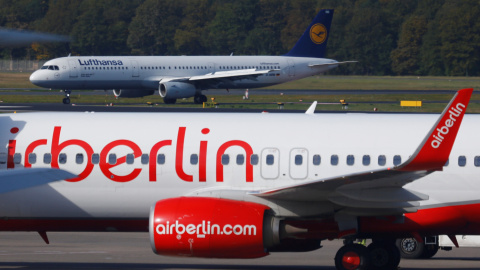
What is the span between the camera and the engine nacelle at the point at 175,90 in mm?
66475

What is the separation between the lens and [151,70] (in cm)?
7162

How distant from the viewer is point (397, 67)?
135375 mm

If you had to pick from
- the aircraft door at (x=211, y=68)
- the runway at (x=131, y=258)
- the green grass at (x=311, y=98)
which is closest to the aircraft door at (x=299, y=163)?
the runway at (x=131, y=258)

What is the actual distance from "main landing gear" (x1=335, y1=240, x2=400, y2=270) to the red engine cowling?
1.79m

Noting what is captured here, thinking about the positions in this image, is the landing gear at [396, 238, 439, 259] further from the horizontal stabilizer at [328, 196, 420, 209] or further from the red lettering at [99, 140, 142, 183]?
the red lettering at [99, 140, 142, 183]

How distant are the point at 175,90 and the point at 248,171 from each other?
50735 mm

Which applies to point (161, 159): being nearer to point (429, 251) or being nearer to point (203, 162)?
point (203, 162)

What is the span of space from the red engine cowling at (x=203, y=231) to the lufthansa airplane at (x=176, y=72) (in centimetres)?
5156

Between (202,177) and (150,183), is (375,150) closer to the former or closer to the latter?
(202,177)

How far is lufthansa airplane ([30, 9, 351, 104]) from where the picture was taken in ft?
227

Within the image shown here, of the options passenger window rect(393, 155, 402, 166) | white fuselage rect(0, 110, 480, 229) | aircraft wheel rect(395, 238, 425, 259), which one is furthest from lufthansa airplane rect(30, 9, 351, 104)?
passenger window rect(393, 155, 402, 166)

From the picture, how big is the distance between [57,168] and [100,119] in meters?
1.34

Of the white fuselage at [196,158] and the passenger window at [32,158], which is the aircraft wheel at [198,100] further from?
the passenger window at [32,158]

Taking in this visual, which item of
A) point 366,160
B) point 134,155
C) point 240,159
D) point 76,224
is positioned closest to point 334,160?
point 366,160
